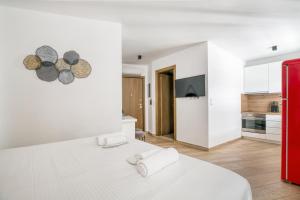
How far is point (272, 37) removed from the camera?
3217 mm

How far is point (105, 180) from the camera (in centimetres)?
97

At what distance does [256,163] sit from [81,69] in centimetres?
342

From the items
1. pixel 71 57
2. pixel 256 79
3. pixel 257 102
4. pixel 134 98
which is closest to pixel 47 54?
pixel 71 57

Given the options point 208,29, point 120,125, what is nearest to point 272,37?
point 208,29

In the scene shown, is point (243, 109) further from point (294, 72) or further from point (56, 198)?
point (56, 198)

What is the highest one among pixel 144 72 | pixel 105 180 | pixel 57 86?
pixel 144 72

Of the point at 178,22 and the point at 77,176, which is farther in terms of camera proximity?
the point at 178,22

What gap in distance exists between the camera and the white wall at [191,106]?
3.57m

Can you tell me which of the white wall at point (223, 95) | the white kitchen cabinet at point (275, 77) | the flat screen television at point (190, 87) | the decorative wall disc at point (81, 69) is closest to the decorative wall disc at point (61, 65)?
the decorative wall disc at point (81, 69)

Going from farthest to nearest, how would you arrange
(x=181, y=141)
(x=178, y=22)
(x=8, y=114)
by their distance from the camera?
(x=181, y=141)
(x=178, y=22)
(x=8, y=114)

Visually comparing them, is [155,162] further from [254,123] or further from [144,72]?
[144,72]

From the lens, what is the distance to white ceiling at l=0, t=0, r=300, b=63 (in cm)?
209

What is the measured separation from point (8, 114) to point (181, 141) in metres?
3.53

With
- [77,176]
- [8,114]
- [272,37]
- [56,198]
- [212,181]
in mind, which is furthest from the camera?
[272,37]
